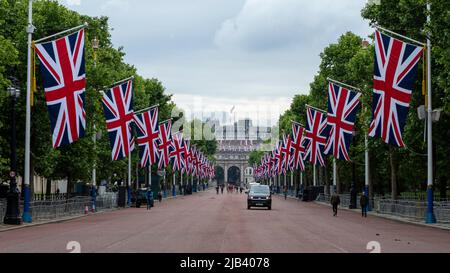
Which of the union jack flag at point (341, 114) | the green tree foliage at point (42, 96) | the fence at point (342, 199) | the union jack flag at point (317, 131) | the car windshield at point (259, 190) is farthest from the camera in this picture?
the fence at point (342, 199)

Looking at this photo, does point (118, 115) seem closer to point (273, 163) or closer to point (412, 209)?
Result: point (412, 209)

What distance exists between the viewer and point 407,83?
3378 centimetres

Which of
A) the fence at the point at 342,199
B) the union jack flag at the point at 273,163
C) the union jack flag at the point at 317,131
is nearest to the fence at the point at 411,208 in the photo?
the union jack flag at the point at 317,131

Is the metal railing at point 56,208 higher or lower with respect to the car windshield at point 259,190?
lower

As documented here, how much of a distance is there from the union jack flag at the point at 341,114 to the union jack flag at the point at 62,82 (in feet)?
Result: 59.5

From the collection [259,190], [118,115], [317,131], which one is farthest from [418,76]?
[259,190]

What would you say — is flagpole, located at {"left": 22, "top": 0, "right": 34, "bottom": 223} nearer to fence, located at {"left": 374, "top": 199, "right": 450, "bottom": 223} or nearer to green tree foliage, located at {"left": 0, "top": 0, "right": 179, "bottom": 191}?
green tree foliage, located at {"left": 0, "top": 0, "right": 179, "bottom": 191}

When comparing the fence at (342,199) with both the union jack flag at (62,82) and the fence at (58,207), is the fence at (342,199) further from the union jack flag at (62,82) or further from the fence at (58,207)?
the union jack flag at (62,82)

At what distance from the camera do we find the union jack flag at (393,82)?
3362 centimetres

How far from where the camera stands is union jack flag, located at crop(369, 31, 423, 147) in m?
33.6

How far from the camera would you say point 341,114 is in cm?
4669

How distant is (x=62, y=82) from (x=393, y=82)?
1462 cm

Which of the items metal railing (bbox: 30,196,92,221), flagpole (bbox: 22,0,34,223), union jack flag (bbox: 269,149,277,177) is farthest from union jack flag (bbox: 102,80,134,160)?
union jack flag (bbox: 269,149,277,177)
